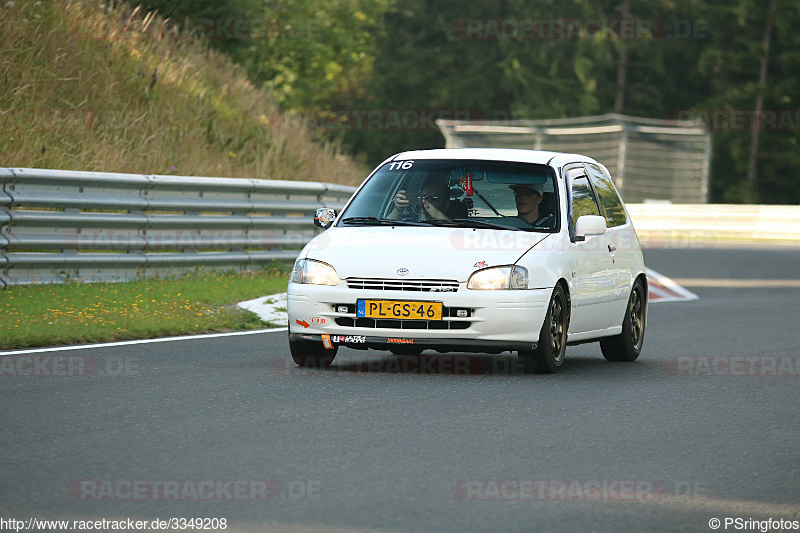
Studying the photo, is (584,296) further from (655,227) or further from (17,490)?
(655,227)

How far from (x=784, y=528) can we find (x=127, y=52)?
755 inches

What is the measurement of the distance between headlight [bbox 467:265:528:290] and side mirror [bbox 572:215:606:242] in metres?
0.93

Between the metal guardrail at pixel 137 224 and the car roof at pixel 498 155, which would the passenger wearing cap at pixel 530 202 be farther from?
the metal guardrail at pixel 137 224

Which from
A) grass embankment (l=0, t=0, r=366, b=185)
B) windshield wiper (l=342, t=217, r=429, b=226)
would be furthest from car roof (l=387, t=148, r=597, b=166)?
grass embankment (l=0, t=0, r=366, b=185)

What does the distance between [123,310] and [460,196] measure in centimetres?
399

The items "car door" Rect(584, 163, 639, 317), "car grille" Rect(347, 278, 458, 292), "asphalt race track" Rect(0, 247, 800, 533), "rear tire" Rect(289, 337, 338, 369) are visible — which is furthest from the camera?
"car door" Rect(584, 163, 639, 317)

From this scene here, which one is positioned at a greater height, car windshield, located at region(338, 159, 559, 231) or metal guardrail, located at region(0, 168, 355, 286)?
car windshield, located at region(338, 159, 559, 231)

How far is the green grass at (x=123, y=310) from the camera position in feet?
40.0

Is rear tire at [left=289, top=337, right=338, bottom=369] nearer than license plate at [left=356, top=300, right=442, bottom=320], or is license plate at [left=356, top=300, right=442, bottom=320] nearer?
license plate at [left=356, top=300, right=442, bottom=320]

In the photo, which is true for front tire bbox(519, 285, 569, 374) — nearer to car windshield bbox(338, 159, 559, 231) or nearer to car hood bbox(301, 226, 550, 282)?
car hood bbox(301, 226, 550, 282)

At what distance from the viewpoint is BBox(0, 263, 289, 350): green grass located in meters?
12.2

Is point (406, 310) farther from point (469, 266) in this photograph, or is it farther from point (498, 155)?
point (498, 155)

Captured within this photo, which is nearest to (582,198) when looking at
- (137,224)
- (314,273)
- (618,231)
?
(618,231)

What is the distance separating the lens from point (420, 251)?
1038 cm
